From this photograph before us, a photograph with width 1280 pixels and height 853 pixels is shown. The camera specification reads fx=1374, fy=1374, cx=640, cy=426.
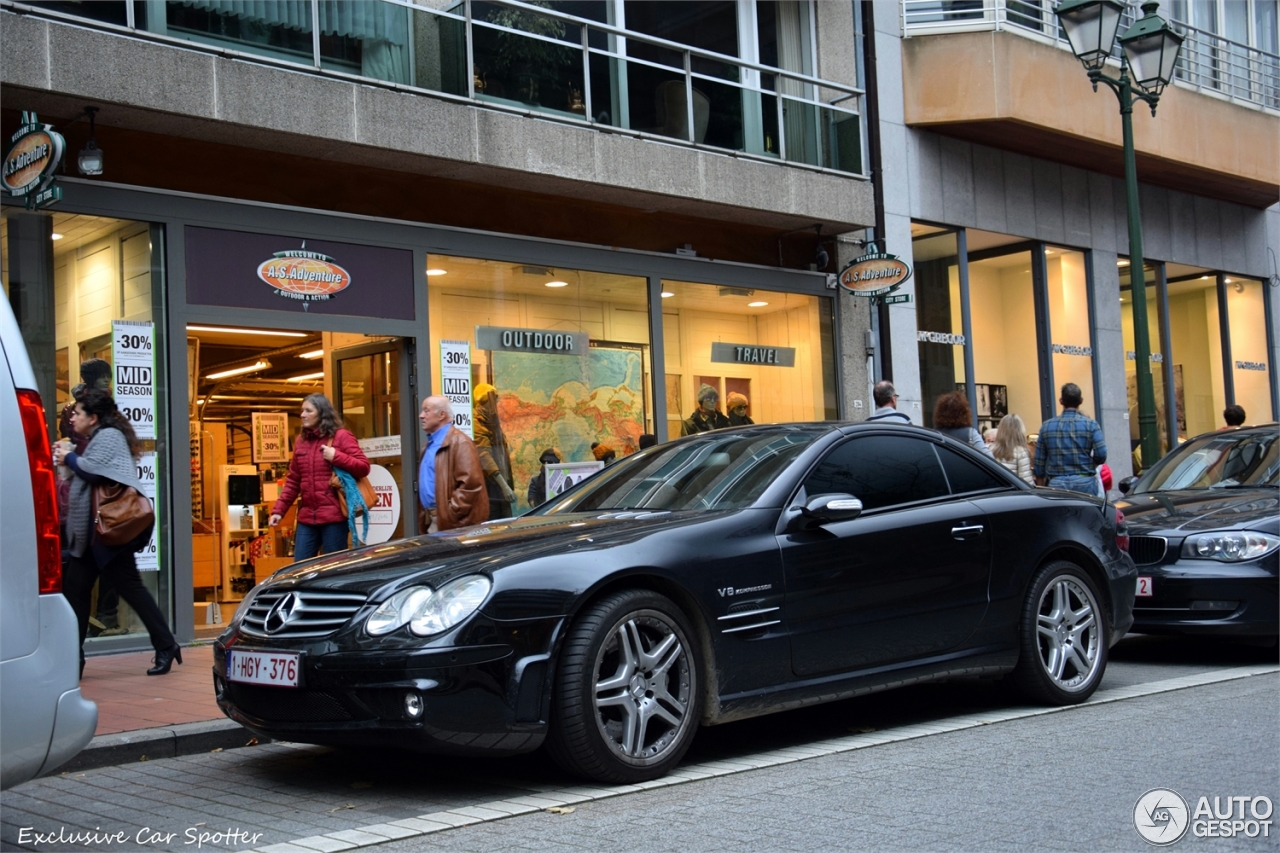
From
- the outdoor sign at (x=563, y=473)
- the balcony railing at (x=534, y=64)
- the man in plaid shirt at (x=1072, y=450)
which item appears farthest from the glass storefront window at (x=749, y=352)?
the man in plaid shirt at (x=1072, y=450)

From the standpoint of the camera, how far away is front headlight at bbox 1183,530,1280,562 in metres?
8.57

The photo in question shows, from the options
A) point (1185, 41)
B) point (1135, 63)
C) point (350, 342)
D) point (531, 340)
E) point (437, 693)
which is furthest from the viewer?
point (1185, 41)

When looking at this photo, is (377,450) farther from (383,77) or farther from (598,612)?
(598,612)

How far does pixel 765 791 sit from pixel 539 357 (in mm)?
8532

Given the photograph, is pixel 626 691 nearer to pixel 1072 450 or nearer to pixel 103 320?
pixel 103 320

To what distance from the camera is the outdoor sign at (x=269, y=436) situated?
13.5 m

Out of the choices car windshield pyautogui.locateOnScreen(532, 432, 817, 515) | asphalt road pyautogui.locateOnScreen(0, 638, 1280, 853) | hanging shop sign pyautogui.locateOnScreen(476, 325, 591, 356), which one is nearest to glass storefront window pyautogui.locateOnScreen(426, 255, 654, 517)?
hanging shop sign pyautogui.locateOnScreen(476, 325, 591, 356)

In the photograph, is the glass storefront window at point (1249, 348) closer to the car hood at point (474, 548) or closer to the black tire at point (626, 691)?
the car hood at point (474, 548)

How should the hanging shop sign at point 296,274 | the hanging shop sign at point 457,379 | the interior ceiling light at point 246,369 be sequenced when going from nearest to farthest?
1. the hanging shop sign at point 296,274
2. the interior ceiling light at point 246,369
3. the hanging shop sign at point 457,379

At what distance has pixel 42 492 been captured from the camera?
4.15 meters

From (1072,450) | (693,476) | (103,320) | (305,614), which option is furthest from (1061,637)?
(103,320)

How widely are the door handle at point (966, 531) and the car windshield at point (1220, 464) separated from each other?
153 inches

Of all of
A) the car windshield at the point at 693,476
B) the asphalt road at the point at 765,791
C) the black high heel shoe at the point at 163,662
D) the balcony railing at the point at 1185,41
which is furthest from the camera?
the balcony railing at the point at 1185,41

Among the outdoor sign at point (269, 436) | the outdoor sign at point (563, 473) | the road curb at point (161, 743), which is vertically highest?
the outdoor sign at point (269, 436)
